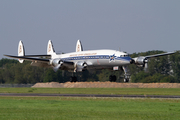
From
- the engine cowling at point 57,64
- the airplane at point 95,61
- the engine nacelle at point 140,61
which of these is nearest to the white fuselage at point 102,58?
the airplane at point 95,61

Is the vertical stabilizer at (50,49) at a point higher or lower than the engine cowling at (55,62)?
higher

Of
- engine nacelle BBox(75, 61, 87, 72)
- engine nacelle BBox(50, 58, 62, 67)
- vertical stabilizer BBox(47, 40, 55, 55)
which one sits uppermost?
vertical stabilizer BBox(47, 40, 55, 55)

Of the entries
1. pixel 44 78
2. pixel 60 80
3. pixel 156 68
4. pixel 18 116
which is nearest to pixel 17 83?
pixel 44 78

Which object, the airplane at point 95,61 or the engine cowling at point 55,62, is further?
the engine cowling at point 55,62

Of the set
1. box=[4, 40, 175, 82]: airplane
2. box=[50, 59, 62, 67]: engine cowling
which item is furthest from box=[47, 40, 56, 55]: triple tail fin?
box=[50, 59, 62, 67]: engine cowling

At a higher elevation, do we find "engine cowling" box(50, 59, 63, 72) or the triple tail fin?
the triple tail fin

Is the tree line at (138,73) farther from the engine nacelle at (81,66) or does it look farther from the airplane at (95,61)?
the engine nacelle at (81,66)

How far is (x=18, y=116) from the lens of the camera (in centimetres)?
2261

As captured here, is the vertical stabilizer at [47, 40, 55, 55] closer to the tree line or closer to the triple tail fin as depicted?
the triple tail fin

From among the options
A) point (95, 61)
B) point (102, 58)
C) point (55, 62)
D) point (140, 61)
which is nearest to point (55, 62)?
point (55, 62)

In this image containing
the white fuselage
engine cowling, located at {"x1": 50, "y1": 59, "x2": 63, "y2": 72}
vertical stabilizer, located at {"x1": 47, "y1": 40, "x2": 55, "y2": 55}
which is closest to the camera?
the white fuselage

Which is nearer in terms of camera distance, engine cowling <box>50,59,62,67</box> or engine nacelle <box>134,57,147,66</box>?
engine nacelle <box>134,57,147,66</box>

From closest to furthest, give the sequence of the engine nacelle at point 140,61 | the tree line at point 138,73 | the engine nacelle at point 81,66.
→ the engine nacelle at point 140,61, the engine nacelle at point 81,66, the tree line at point 138,73

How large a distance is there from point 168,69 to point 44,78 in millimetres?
47798
